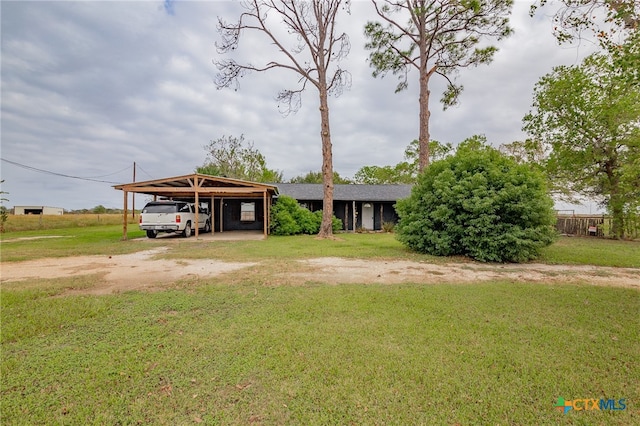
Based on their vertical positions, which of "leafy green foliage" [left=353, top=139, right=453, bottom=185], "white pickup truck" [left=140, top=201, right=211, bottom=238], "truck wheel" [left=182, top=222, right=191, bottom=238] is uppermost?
"leafy green foliage" [left=353, top=139, right=453, bottom=185]

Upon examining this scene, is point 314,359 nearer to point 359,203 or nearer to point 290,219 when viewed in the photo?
point 290,219

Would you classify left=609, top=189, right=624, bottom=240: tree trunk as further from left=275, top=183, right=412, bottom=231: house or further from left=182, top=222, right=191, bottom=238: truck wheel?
left=182, top=222, right=191, bottom=238: truck wheel

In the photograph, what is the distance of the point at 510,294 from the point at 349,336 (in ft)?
10.7

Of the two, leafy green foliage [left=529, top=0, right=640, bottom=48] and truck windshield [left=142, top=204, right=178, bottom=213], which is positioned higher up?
leafy green foliage [left=529, top=0, right=640, bottom=48]

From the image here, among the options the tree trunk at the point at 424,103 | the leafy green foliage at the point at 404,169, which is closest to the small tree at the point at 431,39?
the tree trunk at the point at 424,103

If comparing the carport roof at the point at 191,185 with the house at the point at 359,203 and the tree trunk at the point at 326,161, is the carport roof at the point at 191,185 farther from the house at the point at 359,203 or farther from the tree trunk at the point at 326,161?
the house at the point at 359,203

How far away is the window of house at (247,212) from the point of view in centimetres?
1928

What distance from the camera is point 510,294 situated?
4.70 meters

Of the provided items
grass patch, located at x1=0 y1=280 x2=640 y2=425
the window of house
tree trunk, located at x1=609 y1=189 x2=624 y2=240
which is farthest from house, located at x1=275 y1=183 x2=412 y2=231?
grass patch, located at x1=0 y1=280 x2=640 y2=425

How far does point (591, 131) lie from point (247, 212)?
20.6m

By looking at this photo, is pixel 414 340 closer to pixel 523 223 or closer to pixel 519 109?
pixel 523 223

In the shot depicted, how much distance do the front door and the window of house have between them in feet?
25.3

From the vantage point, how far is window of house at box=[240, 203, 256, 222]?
19.3 m

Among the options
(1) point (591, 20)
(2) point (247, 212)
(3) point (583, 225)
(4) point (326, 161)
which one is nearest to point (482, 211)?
(1) point (591, 20)
